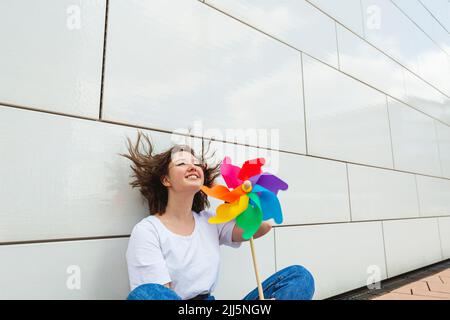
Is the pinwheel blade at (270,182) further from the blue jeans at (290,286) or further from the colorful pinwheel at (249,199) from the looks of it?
the blue jeans at (290,286)

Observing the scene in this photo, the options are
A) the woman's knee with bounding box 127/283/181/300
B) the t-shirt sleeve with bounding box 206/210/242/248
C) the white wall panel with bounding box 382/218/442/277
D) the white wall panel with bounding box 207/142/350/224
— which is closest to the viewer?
the woman's knee with bounding box 127/283/181/300

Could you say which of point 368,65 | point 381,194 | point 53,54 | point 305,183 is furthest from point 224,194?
point 368,65

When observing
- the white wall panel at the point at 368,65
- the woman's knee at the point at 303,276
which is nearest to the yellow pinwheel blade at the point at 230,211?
the woman's knee at the point at 303,276

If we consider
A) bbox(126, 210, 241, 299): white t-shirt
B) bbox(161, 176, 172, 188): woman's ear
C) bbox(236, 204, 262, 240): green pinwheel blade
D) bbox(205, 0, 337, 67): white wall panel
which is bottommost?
bbox(126, 210, 241, 299): white t-shirt

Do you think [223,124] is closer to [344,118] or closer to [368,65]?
[344,118]

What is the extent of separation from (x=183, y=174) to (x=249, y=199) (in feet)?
0.62

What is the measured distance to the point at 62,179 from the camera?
0.71m

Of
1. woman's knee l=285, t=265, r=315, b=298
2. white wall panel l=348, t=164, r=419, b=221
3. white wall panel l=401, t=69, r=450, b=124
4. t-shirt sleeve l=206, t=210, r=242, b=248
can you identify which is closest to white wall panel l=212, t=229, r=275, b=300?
t-shirt sleeve l=206, t=210, r=242, b=248

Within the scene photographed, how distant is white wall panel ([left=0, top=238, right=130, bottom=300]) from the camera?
0.63 metres

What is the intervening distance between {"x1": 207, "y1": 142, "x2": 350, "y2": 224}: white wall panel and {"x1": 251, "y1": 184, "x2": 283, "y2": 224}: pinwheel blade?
1.18ft

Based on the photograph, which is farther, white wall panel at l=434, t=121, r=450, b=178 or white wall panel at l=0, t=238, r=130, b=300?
white wall panel at l=434, t=121, r=450, b=178

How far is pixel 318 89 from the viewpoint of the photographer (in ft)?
4.54

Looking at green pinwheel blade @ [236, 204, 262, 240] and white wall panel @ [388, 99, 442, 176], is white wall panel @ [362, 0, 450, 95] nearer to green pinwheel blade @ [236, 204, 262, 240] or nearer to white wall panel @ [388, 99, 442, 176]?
white wall panel @ [388, 99, 442, 176]
